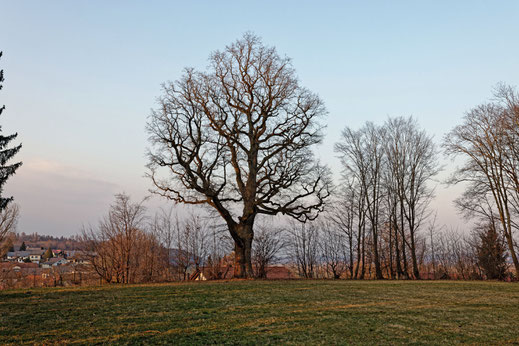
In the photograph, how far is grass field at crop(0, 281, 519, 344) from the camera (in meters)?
6.37

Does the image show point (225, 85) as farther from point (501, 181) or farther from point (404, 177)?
point (501, 181)

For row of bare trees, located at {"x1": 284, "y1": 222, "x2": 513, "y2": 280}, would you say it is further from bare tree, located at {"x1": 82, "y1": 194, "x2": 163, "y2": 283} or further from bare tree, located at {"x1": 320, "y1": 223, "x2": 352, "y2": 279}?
bare tree, located at {"x1": 82, "y1": 194, "x2": 163, "y2": 283}

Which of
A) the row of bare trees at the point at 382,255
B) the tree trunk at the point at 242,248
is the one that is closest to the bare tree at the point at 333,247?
the row of bare trees at the point at 382,255

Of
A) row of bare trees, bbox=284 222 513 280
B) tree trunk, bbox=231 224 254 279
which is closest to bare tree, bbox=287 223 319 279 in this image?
row of bare trees, bbox=284 222 513 280

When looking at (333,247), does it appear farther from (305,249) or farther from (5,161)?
(5,161)

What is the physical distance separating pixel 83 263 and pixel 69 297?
12596 millimetres

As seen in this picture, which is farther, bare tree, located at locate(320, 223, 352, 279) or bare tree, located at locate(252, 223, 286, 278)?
bare tree, located at locate(320, 223, 352, 279)

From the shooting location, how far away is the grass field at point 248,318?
20.9ft

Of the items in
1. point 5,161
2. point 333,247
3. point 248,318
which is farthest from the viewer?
point 333,247

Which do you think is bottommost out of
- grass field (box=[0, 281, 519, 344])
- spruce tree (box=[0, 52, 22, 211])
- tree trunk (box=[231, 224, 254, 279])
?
grass field (box=[0, 281, 519, 344])

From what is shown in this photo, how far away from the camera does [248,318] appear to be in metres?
7.96

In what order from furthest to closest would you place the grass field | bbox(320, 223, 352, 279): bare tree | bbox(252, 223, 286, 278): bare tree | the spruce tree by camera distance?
bbox(320, 223, 352, 279): bare tree < bbox(252, 223, 286, 278): bare tree < the spruce tree < the grass field

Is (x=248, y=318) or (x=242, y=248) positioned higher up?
(x=242, y=248)

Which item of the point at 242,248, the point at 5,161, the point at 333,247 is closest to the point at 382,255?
the point at 333,247
